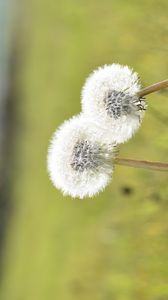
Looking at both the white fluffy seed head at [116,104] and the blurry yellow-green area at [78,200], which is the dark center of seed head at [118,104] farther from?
the blurry yellow-green area at [78,200]

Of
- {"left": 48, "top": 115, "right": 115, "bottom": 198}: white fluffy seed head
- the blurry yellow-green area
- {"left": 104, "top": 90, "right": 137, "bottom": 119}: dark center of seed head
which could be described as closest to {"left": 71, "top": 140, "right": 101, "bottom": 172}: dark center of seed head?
{"left": 48, "top": 115, "right": 115, "bottom": 198}: white fluffy seed head

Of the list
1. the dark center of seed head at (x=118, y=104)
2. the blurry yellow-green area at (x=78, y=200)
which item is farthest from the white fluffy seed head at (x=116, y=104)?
the blurry yellow-green area at (x=78, y=200)

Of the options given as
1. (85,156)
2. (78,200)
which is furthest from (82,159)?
(78,200)

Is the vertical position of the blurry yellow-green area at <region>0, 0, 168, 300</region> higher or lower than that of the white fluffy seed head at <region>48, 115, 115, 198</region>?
higher

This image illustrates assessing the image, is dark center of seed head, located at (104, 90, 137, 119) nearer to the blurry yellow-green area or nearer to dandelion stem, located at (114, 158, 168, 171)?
dandelion stem, located at (114, 158, 168, 171)

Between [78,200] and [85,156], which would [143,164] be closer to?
[85,156]

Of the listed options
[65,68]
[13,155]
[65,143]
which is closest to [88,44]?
[65,68]

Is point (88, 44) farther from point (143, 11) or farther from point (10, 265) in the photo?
point (10, 265)
